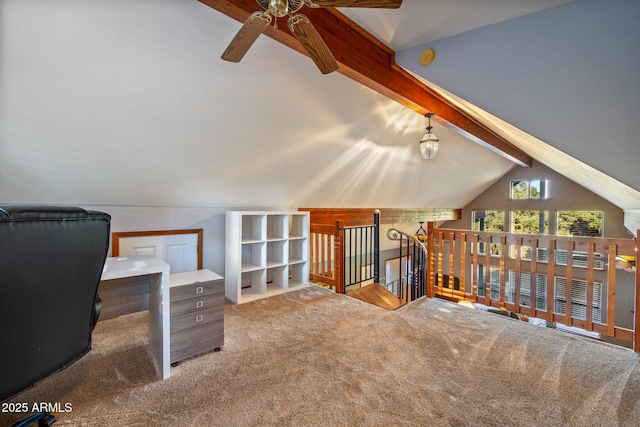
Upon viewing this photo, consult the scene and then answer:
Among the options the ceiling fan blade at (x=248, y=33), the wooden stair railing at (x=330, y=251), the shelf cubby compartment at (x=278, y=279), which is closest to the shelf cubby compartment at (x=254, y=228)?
the shelf cubby compartment at (x=278, y=279)

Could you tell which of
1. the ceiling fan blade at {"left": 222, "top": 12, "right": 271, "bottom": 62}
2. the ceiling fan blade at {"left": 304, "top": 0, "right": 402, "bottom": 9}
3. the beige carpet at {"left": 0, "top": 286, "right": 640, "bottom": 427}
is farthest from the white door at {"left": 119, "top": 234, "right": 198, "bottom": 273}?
the ceiling fan blade at {"left": 304, "top": 0, "right": 402, "bottom": 9}

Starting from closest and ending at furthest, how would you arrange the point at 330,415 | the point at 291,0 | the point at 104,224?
the point at 104,224 → the point at 291,0 → the point at 330,415

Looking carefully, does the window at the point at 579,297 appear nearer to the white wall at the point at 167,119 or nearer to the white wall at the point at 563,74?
the white wall at the point at 563,74

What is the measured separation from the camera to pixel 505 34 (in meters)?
1.99

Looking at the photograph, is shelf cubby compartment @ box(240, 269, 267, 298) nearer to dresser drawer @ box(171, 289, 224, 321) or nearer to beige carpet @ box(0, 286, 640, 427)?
beige carpet @ box(0, 286, 640, 427)

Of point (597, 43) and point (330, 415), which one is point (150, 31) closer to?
point (330, 415)

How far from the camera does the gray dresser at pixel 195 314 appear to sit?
2.07 m

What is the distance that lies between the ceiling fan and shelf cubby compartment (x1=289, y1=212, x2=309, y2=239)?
8.74 ft

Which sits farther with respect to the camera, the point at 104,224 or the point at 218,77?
the point at 218,77

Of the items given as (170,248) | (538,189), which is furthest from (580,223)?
(170,248)

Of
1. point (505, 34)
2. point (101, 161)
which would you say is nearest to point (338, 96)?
point (505, 34)

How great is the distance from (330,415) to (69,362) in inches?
51.9

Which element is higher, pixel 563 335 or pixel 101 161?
pixel 101 161

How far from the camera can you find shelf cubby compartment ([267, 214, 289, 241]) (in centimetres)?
397
